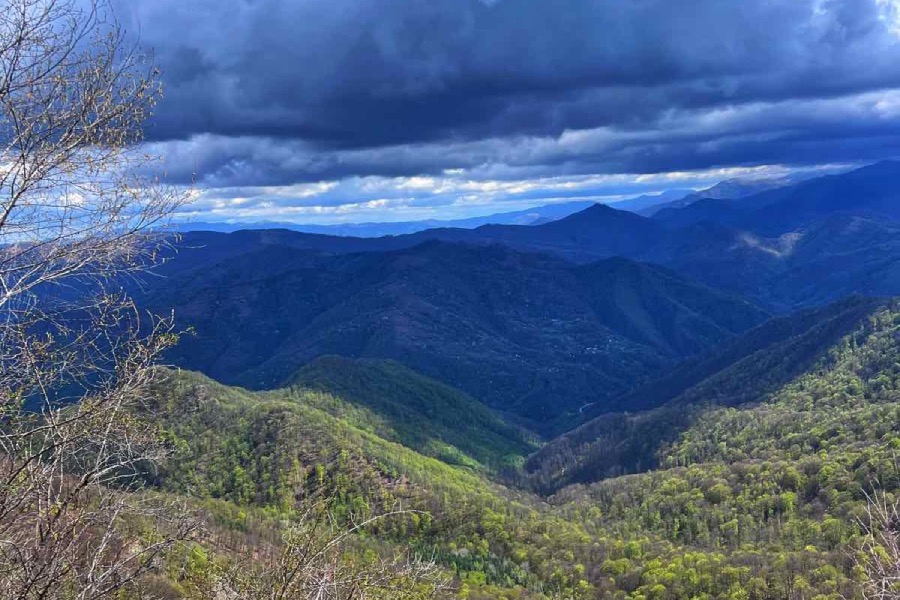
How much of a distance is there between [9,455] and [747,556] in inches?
4414

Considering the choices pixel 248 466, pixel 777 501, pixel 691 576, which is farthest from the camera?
pixel 248 466

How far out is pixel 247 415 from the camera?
152 meters

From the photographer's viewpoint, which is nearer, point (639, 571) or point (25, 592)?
point (25, 592)

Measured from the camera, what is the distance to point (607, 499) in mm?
153500

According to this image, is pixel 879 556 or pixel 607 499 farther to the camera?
pixel 607 499

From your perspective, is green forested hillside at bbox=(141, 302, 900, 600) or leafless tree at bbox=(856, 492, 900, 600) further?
green forested hillside at bbox=(141, 302, 900, 600)

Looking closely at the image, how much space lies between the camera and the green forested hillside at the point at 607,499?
96.2m

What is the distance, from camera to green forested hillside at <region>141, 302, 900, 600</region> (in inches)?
3787

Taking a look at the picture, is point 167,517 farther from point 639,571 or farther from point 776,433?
point 776,433

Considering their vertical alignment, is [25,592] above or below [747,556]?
above

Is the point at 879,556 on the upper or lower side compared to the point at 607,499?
upper

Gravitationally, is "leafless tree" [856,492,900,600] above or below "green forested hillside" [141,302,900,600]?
above

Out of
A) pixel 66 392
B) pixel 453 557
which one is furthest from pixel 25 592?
pixel 453 557

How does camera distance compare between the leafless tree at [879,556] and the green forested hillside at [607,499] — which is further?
the green forested hillside at [607,499]
